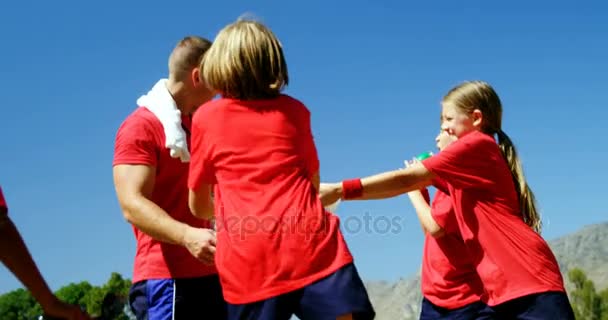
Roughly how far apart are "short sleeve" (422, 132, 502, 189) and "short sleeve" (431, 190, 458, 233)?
94 centimetres

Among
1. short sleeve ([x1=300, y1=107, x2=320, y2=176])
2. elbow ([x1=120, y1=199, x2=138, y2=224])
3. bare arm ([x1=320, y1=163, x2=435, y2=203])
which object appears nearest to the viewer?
short sleeve ([x1=300, y1=107, x2=320, y2=176])

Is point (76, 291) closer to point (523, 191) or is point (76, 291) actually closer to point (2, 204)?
point (523, 191)

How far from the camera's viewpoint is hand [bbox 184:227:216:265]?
397 cm

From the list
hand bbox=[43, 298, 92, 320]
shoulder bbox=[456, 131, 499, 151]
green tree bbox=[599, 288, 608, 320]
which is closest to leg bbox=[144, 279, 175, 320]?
hand bbox=[43, 298, 92, 320]

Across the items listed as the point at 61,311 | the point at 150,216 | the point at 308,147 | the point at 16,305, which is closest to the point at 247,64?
the point at 308,147

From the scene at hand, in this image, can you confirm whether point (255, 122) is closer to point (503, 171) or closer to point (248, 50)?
point (248, 50)

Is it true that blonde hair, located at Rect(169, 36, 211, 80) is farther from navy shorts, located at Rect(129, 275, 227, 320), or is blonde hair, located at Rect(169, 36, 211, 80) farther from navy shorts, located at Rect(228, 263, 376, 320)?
navy shorts, located at Rect(228, 263, 376, 320)

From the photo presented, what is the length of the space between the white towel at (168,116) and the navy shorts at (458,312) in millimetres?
2642

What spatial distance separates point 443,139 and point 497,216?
1.34 m

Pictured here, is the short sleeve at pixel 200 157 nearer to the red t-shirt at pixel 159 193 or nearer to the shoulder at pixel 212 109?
the shoulder at pixel 212 109

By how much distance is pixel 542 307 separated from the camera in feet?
17.5

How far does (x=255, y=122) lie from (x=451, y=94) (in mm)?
2874

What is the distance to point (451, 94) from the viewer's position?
6.35 meters

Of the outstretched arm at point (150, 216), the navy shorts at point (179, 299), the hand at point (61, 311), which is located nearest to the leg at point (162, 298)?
the navy shorts at point (179, 299)
